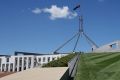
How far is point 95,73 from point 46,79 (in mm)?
3781

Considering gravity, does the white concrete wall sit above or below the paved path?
above

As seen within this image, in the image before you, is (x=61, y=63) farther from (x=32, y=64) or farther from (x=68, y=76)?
(x=32, y=64)

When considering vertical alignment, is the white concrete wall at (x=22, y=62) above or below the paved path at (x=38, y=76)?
above

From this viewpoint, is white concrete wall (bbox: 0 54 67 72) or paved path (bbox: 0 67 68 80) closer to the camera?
paved path (bbox: 0 67 68 80)

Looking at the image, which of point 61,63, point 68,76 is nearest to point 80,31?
point 61,63

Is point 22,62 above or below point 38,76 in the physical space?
above

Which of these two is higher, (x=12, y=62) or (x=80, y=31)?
(x=80, y=31)

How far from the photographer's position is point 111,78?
1418cm

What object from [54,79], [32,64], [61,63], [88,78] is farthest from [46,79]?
[32,64]

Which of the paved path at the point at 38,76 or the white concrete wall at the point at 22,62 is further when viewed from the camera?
the white concrete wall at the point at 22,62

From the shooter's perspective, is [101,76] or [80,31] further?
[80,31]

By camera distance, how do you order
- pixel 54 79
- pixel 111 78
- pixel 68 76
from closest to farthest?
pixel 54 79 → pixel 111 78 → pixel 68 76

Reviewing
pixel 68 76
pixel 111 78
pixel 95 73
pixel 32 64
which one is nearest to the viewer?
pixel 111 78

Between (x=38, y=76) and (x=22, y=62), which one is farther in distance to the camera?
(x=22, y=62)
